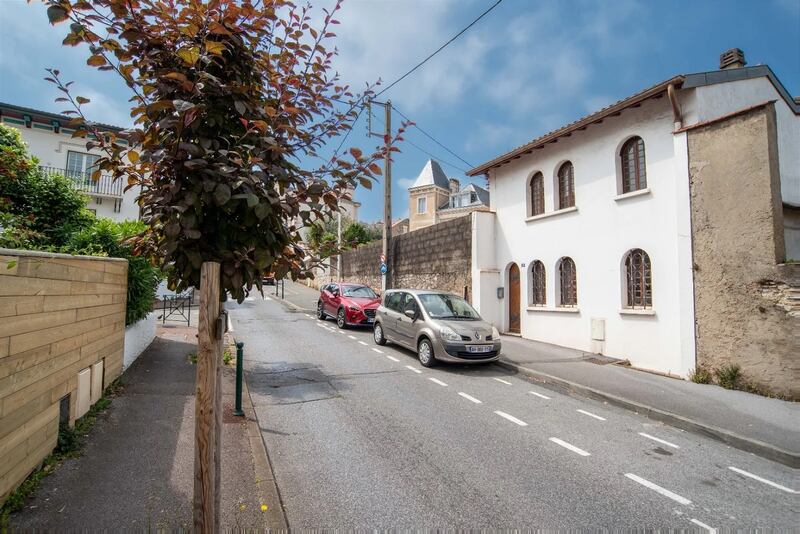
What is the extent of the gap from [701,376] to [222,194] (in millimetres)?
9378

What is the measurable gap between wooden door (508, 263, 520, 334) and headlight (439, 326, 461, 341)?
504 cm

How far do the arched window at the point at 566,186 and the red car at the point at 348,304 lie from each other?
6.88 m

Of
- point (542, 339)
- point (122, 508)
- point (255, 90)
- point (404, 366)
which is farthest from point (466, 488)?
point (542, 339)

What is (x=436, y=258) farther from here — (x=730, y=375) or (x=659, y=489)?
(x=659, y=489)

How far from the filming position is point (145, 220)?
2520 mm

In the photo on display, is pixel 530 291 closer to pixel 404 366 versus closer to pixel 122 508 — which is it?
pixel 404 366

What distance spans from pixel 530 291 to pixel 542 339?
152 cm

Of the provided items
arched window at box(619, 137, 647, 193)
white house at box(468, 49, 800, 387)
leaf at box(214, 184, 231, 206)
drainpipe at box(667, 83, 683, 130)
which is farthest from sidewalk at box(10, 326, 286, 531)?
drainpipe at box(667, 83, 683, 130)

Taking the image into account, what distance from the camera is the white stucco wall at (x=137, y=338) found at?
7.04 m

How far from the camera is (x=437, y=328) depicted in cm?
906

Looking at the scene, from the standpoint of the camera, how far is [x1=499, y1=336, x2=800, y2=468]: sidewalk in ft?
17.4

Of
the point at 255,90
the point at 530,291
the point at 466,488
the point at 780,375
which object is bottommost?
the point at 466,488

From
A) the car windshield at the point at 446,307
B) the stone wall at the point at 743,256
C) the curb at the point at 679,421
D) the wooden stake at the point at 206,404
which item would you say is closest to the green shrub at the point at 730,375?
the stone wall at the point at 743,256

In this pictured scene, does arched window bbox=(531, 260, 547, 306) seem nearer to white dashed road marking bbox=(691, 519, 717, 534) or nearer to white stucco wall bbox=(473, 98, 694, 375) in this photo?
white stucco wall bbox=(473, 98, 694, 375)
